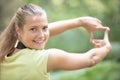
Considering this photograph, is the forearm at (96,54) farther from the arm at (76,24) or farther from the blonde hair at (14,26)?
the blonde hair at (14,26)

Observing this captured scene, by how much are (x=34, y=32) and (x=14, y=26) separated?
212 millimetres

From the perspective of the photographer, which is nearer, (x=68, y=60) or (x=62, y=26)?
(x=68, y=60)

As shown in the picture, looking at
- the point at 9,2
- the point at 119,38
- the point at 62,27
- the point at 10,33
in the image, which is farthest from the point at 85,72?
the point at 10,33

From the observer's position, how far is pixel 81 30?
11.6m

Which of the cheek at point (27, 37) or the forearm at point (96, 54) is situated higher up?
the cheek at point (27, 37)

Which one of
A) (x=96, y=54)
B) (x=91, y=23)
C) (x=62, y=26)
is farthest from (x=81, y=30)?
(x=96, y=54)

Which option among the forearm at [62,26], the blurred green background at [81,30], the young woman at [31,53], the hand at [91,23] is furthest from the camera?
the blurred green background at [81,30]

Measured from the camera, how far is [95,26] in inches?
166

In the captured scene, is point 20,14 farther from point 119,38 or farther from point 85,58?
point 119,38

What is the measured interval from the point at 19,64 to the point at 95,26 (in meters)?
0.85

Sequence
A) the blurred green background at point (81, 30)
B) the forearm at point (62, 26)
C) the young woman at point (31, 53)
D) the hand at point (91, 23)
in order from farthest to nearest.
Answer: the blurred green background at point (81, 30) → the forearm at point (62, 26) → the hand at point (91, 23) → the young woman at point (31, 53)

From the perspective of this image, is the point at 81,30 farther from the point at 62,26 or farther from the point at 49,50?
the point at 49,50

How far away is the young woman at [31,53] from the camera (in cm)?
368

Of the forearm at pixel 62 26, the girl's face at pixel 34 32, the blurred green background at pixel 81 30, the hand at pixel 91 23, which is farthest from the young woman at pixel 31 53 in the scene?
the blurred green background at pixel 81 30
